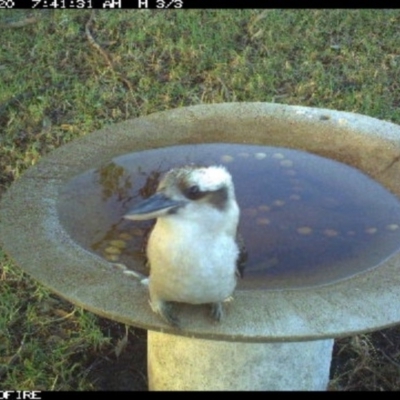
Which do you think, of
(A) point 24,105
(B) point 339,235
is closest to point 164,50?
(A) point 24,105

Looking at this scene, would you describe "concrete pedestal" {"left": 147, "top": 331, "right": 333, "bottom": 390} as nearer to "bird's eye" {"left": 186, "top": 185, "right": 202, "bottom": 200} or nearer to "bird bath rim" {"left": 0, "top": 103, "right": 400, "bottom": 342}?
"bird bath rim" {"left": 0, "top": 103, "right": 400, "bottom": 342}

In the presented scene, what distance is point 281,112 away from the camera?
336 cm

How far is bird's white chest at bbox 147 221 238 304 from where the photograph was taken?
2061 mm

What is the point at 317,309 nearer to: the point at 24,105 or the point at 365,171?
the point at 365,171

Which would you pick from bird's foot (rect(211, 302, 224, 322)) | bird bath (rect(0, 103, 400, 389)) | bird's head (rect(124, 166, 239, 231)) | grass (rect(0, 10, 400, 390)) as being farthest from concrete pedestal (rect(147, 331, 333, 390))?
grass (rect(0, 10, 400, 390))

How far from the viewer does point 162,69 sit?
18.6ft

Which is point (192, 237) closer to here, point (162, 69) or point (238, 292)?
point (238, 292)

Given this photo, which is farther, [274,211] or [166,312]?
[274,211]

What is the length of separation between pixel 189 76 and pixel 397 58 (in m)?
1.62

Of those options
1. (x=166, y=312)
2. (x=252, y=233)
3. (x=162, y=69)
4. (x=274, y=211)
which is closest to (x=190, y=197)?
(x=166, y=312)

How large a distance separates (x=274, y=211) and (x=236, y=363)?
0.59 metres

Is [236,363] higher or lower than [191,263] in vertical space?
lower

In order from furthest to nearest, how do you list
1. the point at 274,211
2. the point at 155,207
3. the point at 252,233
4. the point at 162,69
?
1. the point at 162,69
2. the point at 274,211
3. the point at 252,233
4. the point at 155,207
